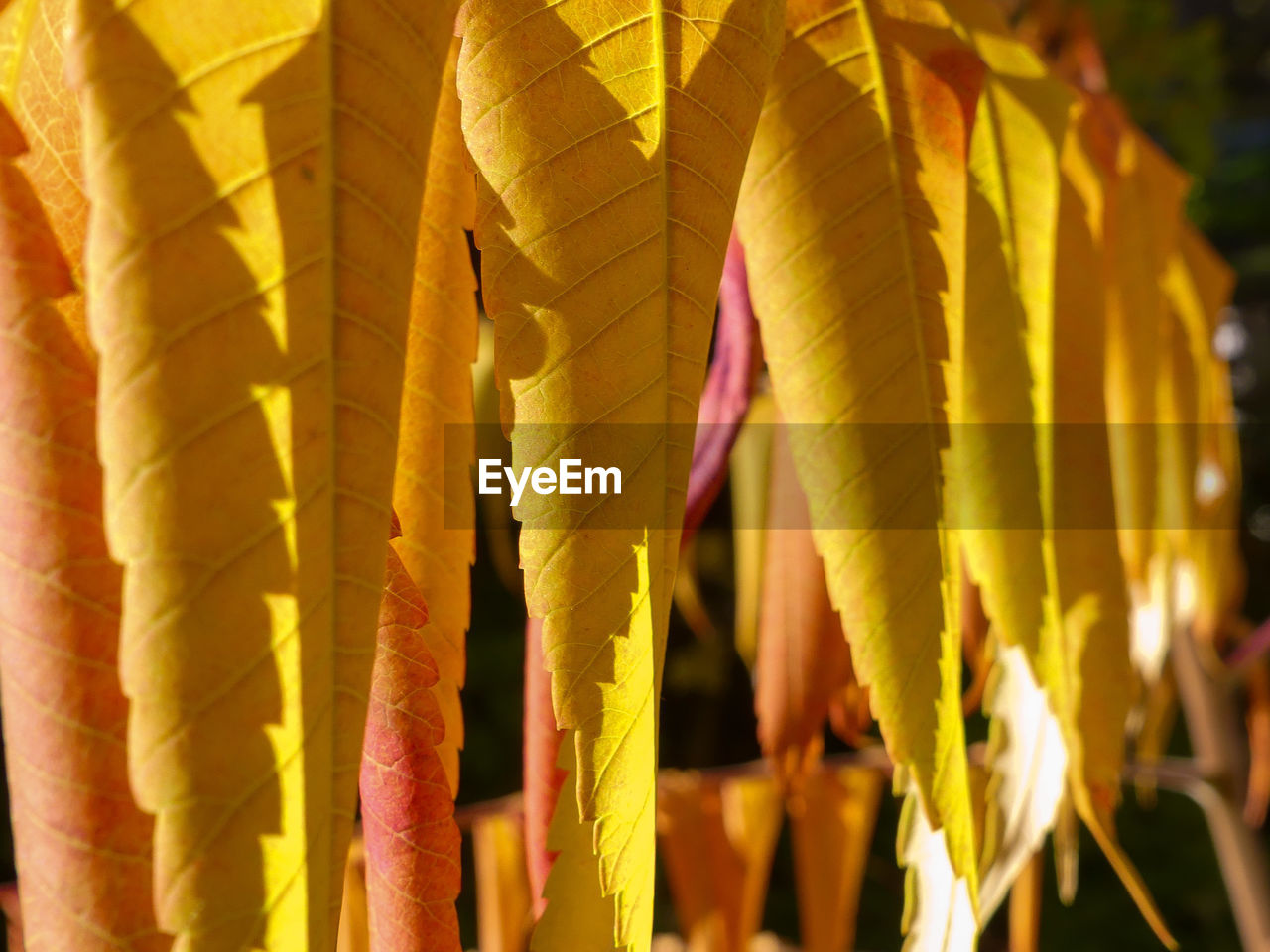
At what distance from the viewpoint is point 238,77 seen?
0.13 metres

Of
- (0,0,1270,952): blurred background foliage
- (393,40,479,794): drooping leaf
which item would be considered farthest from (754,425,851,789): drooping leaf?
(0,0,1270,952): blurred background foliage

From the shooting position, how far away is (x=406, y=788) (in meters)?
0.16

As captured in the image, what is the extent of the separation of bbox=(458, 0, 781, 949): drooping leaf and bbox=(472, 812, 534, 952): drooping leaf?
1.50 ft

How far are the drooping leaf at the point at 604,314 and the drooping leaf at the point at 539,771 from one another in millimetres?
77

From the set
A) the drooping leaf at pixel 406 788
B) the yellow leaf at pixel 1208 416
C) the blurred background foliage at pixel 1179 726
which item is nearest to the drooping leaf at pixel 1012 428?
the drooping leaf at pixel 406 788

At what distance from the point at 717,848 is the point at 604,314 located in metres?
0.57

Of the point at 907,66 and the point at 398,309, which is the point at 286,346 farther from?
the point at 907,66

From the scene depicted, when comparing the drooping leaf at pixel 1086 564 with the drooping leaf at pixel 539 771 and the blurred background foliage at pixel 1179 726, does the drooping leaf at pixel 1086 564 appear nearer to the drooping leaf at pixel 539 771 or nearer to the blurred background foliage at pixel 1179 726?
the drooping leaf at pixel 539 771

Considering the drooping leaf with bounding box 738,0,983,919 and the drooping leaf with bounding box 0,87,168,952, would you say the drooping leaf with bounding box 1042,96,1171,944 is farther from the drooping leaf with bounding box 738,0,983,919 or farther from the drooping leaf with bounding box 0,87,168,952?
the drooping leaf with bounding box 0,87,168,952

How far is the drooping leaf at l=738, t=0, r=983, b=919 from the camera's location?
19cm

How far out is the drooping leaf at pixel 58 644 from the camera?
5.5 inches

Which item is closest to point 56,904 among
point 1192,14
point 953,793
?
point 953,793

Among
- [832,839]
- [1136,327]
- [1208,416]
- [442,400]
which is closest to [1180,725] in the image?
[832,839]

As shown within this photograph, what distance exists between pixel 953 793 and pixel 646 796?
66 millimetres
